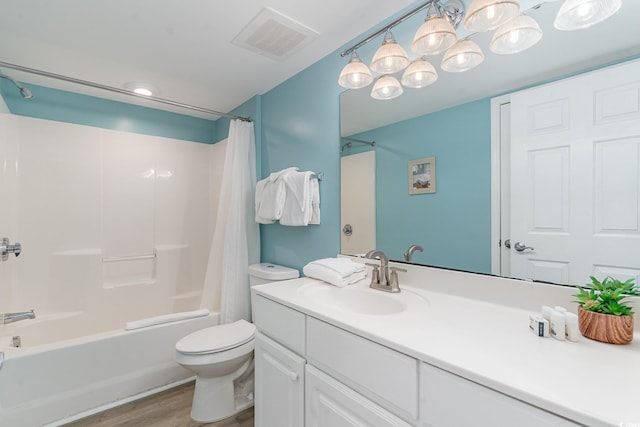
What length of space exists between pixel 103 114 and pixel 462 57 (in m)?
2.82

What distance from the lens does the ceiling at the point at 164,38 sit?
1422 millimetres

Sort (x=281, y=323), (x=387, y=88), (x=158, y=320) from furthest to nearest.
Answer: (x=158, y=320), (x=387, y=88), (x=281, y=323)

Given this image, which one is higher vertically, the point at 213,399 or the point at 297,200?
the point at 297,200

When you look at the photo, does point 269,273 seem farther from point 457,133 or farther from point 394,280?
point 457,133

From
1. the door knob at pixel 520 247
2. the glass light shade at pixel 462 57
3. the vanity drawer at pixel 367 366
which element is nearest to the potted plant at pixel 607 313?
the door knob at pixel 520 247

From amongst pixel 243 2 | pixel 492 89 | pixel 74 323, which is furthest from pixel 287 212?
pixel 74 323

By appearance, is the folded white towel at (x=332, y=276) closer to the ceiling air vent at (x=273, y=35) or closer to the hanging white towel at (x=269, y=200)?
the hanging white towel at (x=269, y=200)

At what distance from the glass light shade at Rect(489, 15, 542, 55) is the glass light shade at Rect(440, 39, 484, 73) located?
9cm

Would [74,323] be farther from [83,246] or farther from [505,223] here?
[505,223]

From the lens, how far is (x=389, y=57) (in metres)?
1.29

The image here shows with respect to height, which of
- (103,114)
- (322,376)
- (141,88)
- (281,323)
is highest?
(141,88)

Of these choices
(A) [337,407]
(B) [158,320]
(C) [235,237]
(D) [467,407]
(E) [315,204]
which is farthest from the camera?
(C) [235,237]

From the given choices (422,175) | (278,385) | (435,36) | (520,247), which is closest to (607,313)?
(520,247)

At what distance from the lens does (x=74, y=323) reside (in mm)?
2287
